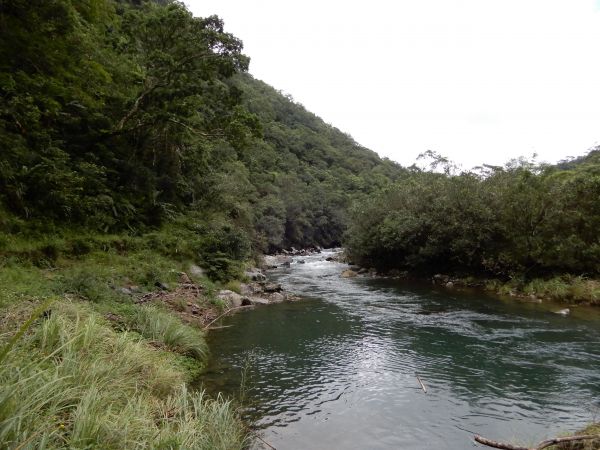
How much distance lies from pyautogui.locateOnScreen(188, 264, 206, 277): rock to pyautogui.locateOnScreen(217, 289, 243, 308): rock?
60.7 inches

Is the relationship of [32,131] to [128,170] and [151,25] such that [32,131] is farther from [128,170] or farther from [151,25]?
[151,25]

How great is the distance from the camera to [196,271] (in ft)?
61.8

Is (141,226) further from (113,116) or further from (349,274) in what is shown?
(349,274)

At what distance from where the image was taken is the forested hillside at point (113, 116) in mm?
14062

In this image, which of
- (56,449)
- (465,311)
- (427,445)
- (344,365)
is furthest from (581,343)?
(56,449)

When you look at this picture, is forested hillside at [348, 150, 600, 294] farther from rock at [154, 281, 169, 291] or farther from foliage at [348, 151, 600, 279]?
rock at [154, 281, 169, 291]

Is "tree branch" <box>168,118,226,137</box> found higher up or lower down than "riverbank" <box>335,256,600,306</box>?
higher up

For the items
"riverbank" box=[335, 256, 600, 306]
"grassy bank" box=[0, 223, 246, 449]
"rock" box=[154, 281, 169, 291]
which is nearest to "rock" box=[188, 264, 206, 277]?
"grassy bank" box=[0, 223, 246, 449]

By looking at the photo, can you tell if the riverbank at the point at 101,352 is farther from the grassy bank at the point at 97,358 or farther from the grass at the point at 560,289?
the grass at the point at 560,289

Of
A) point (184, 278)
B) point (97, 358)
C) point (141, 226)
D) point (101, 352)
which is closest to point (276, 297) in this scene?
point (184, 278)

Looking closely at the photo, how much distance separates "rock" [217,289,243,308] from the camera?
1706 centimetres

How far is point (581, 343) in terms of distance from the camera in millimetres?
12820

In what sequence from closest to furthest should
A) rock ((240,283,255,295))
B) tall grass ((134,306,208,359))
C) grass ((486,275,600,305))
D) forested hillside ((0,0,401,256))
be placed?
tall grass ((134,306,208,359))
forested hillside ((0,0,401,256))
rock ((240,283,255,295))
grass ((486,275,600,305))

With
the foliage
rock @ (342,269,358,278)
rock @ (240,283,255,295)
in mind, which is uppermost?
the foliage
